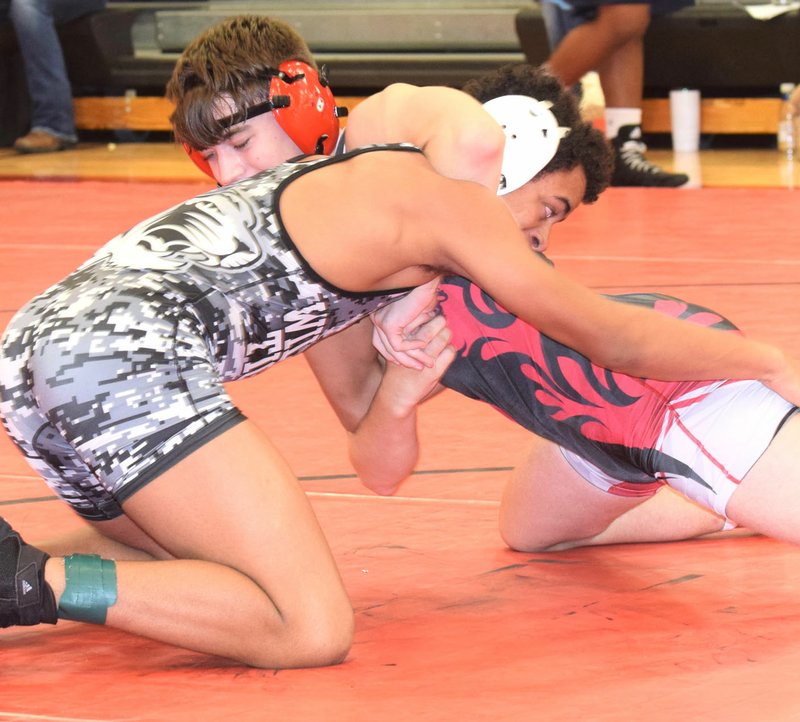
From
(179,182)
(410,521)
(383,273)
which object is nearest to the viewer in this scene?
(383,273)

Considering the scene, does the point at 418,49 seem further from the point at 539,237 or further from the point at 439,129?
the point at 439,129

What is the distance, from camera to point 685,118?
23.8 feet

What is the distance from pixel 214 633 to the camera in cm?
183

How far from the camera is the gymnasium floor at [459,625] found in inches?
67.9

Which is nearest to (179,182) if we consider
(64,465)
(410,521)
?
(410,521)

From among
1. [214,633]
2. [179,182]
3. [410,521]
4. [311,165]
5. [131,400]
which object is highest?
[311,165]

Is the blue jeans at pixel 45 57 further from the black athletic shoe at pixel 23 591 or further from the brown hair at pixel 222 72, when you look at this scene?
the black athletic shoe at pixel 23 591

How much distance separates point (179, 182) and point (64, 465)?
468 centimetres

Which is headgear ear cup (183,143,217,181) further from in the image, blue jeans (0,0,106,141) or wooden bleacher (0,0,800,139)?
blue jeans (0,0,106,141)

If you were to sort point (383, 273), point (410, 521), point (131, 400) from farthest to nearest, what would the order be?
point (410, 521) → point (383, 273) → point (131, 400)

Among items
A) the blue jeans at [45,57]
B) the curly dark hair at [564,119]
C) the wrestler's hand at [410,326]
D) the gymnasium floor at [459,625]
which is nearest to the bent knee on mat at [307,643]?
the gymnasium floor at [459,625]

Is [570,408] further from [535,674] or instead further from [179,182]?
[179,182]

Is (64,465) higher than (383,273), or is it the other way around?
(383,273)

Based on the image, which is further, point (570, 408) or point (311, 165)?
point (570, 408)
